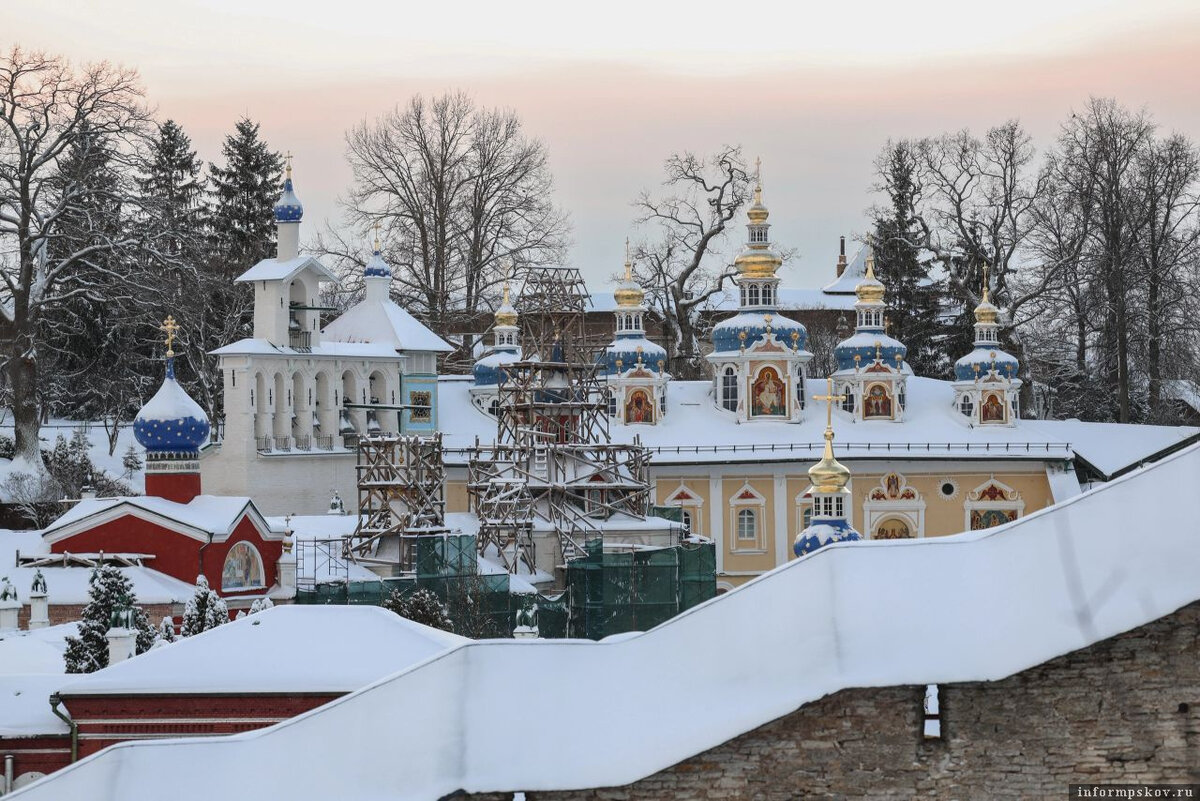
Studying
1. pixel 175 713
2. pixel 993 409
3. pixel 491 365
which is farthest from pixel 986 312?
pixel 175 713

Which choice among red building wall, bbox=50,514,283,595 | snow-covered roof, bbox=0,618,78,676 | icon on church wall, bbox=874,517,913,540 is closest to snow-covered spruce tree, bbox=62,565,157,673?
snow-covered roof, bbox=0,618,78,676

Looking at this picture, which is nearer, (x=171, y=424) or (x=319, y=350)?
(x=171, y=424)

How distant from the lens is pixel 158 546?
109ft

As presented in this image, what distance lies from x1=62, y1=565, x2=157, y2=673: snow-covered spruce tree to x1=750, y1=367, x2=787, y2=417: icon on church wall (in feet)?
88.0

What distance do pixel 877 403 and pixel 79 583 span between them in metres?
25.0

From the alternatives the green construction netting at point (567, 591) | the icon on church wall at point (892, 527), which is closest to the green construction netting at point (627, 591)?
the green construction netting at point (567, 591)

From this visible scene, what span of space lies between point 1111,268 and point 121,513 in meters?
31.4

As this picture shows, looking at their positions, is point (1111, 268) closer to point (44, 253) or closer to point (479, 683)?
point (44, 253)

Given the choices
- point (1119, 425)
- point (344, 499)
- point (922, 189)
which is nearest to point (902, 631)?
point (344, 499)

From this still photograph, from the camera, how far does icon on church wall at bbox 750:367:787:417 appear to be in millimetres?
51719

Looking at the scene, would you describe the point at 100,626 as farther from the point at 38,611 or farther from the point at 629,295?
the point at 629,295

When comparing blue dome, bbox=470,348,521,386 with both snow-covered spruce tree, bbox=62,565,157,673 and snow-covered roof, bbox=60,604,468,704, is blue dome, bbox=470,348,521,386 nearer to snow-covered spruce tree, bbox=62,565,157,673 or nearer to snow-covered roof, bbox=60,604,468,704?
snow-covered spruce tree, bbox=62,565,157,673

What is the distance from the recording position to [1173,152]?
5578 cm

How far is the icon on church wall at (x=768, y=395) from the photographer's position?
51.7 metres
